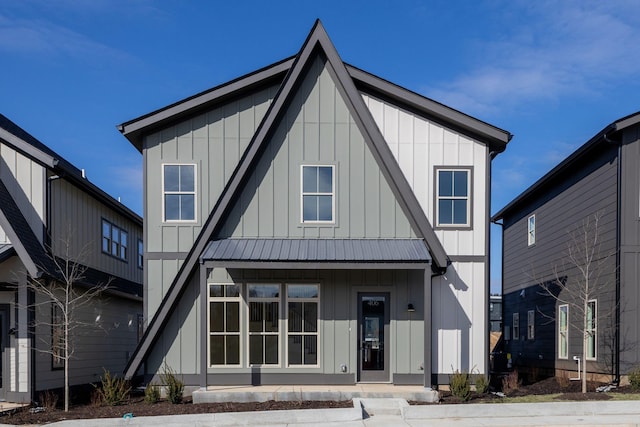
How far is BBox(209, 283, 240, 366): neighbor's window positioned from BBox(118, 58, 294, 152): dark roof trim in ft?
13.4

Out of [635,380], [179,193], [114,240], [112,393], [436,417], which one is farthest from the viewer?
[114,240]

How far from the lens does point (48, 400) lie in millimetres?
13820

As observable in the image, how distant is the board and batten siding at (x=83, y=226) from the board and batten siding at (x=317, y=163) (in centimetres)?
445

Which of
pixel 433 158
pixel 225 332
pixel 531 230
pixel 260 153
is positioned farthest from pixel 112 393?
pixel 531 230

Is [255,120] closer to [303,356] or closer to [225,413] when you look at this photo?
[303,356]

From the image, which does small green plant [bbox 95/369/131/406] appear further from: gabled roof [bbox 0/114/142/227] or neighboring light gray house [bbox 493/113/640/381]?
neighboring light gray house [bbox 493/113/640/381]

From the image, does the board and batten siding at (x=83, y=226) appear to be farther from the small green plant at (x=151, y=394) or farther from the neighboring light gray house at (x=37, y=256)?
the small green plant at (x=151, y=394)

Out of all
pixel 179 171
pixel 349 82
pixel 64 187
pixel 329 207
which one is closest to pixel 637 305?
pixel 329 207

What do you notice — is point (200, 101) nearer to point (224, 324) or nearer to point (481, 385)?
point (224, 324)

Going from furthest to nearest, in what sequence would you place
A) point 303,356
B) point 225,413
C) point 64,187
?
point 64,187 → point 303,356 → point 225,413

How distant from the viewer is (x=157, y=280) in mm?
15070

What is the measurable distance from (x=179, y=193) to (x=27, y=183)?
142 inches

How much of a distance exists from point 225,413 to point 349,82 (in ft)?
25.8

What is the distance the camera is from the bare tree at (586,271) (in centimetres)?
1620
